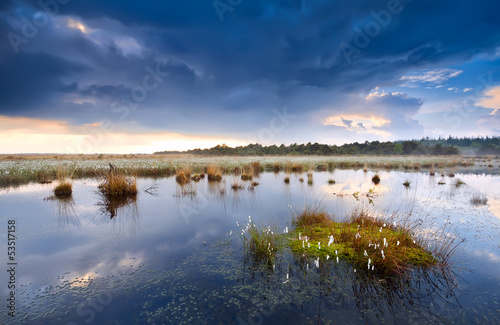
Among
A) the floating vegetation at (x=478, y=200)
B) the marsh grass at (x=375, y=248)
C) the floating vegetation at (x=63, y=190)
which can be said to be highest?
the floating vegetation at (x=63, y=190)

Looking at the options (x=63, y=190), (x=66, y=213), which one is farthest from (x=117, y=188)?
(x=66, y=213)

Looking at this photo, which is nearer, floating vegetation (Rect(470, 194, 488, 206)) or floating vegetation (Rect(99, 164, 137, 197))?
Result: floating vegetation (Rect(470, 194, 488, 206))

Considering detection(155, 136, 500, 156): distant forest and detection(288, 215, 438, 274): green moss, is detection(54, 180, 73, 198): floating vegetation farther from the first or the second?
detection(155, 136, 500, 156): distant forest

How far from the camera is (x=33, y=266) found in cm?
500

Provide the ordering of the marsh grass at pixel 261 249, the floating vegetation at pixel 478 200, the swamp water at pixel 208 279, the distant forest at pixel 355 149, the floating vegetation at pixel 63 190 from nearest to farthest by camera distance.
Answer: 1. the swamp water at pixel 208 279
2. the marsh grass at pixel 261 249
3. the floating vegetation at pixel 478 200
4. the floating vegetation at pixel 63 190
5. the distant forest at pixel 355 149

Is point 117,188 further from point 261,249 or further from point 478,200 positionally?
point 478,200

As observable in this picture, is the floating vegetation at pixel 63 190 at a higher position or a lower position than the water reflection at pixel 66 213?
higher

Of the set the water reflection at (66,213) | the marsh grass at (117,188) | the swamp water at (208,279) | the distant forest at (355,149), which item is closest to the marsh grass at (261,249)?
the swamp water at (208,279)

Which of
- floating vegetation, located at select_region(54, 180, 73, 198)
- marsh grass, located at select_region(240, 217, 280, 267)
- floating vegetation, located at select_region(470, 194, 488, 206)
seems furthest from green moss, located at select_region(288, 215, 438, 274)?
floating vegetation, located at select_region(54, 180, 73, 198)

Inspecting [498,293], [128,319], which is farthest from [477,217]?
[128,319]

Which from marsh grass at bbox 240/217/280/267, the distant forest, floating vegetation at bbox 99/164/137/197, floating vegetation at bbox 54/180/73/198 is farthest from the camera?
the distant forest

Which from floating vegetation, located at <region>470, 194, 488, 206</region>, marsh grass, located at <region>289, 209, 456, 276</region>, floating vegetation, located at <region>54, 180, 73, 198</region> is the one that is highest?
floating vegetation, located at <region>54, 180, 73, 198</region>

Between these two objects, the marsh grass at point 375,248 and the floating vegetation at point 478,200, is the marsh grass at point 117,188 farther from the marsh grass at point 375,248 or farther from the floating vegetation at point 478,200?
the floating vegetation at point 478,200

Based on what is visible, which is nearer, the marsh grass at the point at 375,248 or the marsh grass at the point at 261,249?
the marsh grass at the point at 375,248
